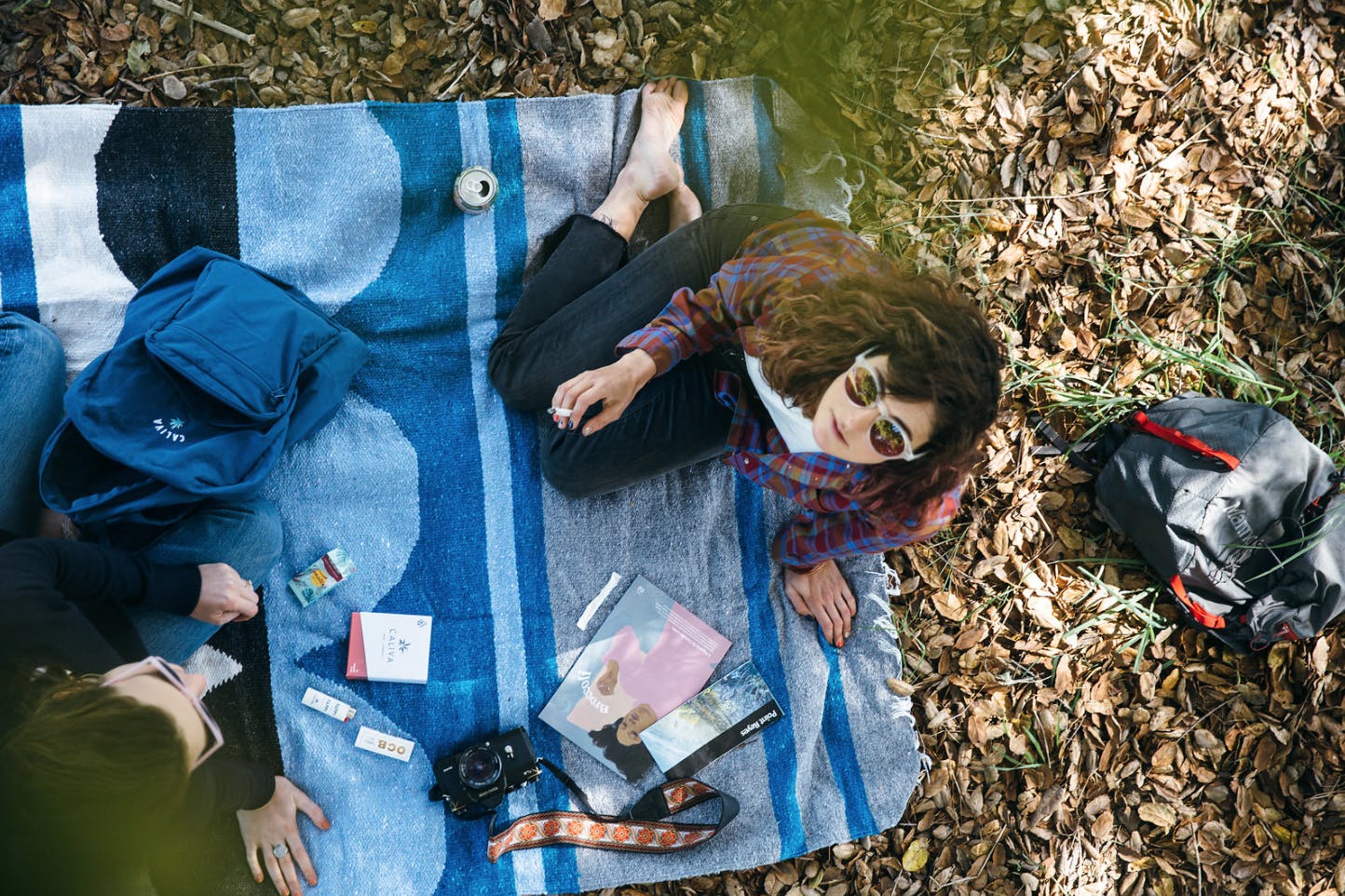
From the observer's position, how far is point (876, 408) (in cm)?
173

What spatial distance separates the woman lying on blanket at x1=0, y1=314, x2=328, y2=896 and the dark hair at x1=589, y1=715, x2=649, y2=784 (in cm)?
77

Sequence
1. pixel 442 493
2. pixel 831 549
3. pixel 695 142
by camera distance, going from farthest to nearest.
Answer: pixel 695 142, pixel 442 493, pixel 831 549

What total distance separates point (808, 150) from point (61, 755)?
2517 millimetres

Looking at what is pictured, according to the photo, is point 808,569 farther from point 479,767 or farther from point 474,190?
point 474,190

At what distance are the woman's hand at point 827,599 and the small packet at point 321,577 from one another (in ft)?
4.26

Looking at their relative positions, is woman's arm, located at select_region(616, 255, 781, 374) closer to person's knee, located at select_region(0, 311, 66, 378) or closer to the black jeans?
the black jeans

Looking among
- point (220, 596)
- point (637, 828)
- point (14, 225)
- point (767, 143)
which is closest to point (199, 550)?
point (220, 596)

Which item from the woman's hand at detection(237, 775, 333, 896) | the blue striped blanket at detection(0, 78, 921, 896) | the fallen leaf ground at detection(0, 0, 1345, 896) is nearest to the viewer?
the woman's hand at detection(237, 775, 333, 896)

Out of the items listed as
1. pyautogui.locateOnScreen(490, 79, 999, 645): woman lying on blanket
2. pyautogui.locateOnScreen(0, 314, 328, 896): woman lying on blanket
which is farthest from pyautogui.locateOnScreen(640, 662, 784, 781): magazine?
pyautogui.locateOnScreen(0, 314, 328, 896): woman lying on blanket

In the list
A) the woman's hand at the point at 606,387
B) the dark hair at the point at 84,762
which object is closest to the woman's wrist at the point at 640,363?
the woman's hand at the point at 606,387

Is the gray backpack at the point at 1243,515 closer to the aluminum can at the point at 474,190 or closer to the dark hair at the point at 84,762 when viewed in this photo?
the aluminum can at the point at 474,190

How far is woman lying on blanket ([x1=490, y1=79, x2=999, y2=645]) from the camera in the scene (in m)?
1.74

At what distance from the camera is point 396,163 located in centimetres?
257

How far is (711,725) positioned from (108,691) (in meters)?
1.51
